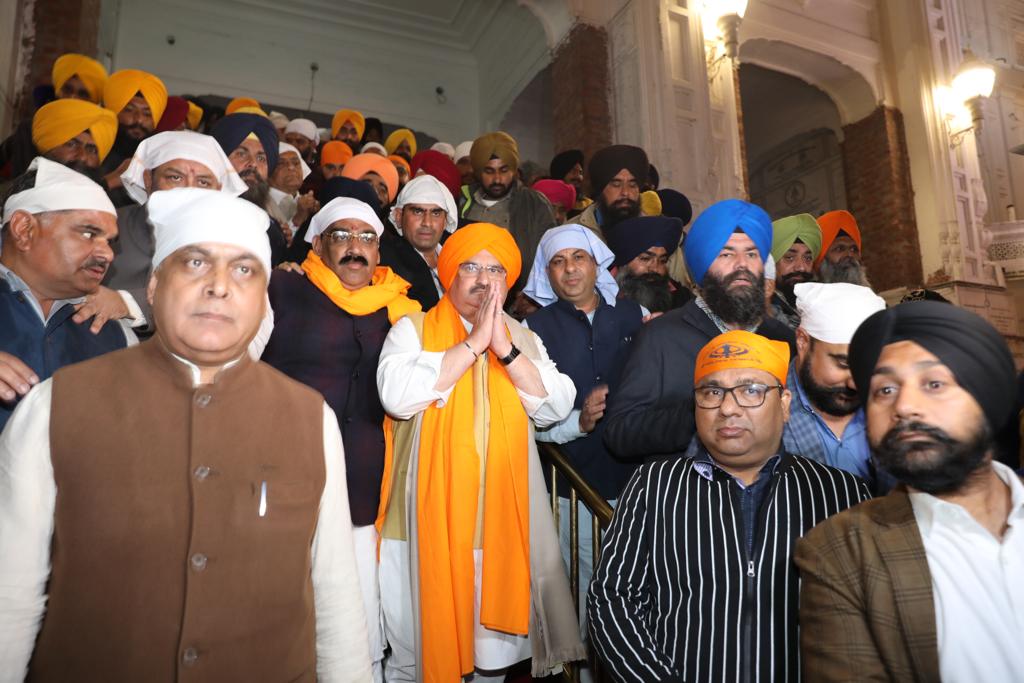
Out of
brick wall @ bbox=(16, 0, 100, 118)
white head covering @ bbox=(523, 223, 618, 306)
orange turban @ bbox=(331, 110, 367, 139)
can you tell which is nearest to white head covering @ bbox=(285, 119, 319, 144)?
orange turban @ bbox=(331, 110, 367, 139)

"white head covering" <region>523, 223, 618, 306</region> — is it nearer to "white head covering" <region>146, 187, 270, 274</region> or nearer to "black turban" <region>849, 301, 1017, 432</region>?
"black turban" <region>849, 301, 1017, 432</region>

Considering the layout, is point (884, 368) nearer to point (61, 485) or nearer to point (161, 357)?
point (161, 357)

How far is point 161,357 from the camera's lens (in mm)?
1390

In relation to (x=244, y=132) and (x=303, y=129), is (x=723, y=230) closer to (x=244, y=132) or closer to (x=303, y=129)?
(x=244, y=132)

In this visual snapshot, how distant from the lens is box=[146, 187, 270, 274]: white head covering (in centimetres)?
139

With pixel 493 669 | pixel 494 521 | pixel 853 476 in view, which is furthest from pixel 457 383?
pixel 853 476

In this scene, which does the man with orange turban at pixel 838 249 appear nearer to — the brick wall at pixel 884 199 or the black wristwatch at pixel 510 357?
Answer: the black wristwatch at pixel 510 357

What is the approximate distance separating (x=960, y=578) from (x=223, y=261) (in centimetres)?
172

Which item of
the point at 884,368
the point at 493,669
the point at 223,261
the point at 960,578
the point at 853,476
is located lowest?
the point at 493,669

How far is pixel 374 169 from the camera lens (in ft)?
15.9

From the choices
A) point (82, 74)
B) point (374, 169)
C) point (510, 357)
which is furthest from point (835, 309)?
point (82, 74)

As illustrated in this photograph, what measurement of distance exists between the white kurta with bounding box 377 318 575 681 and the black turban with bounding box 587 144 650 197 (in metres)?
2.99

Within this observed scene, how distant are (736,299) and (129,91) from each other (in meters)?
4.13

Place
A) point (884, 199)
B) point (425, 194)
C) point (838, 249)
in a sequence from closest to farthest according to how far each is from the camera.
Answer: point (425, 194) → point (838, 249) → point (884, 199)
